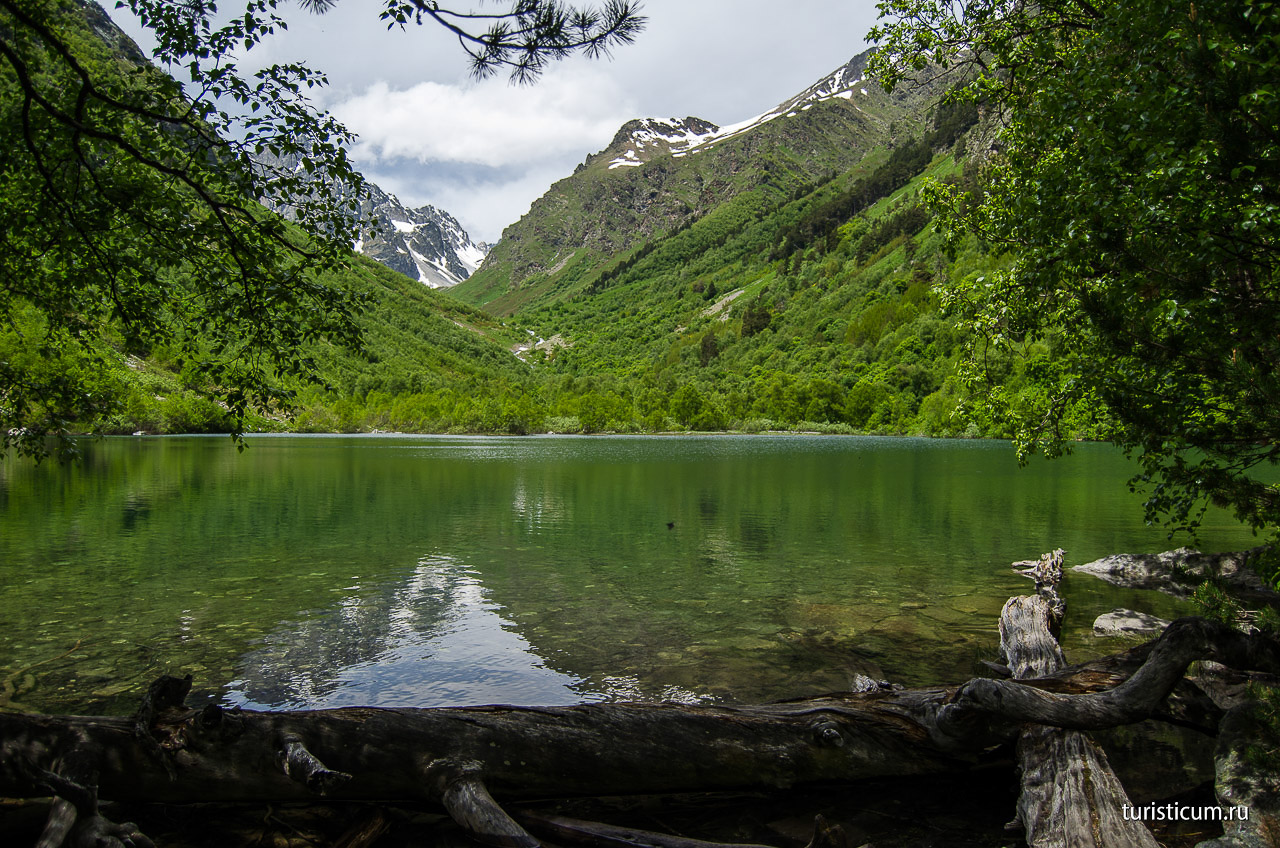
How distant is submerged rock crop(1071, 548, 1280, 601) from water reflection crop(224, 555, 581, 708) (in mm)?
11991

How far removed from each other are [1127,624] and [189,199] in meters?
17.1

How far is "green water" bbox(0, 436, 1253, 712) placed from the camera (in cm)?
1086

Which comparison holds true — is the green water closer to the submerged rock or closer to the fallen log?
the submerged rock

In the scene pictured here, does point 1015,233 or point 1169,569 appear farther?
point 1169,569

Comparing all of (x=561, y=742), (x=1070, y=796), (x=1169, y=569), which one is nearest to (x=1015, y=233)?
(x=1169, y=569)

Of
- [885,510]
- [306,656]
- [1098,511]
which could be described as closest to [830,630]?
[306,656]

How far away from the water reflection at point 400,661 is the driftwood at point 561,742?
4.01 m

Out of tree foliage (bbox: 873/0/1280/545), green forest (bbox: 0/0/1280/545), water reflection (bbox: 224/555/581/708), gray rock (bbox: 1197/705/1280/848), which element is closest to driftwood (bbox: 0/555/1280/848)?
gray rock (bbox: 1197/705/1280/848)

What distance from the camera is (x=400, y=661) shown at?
11.6m

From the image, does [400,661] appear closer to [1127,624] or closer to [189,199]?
[189,199]

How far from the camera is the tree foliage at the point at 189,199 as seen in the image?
7641 millimetres

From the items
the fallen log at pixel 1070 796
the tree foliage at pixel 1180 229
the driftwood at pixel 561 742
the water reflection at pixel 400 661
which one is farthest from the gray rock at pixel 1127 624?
the water reflection at pixel 400 661

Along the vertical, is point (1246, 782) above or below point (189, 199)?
below

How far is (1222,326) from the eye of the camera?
5.38 meters
